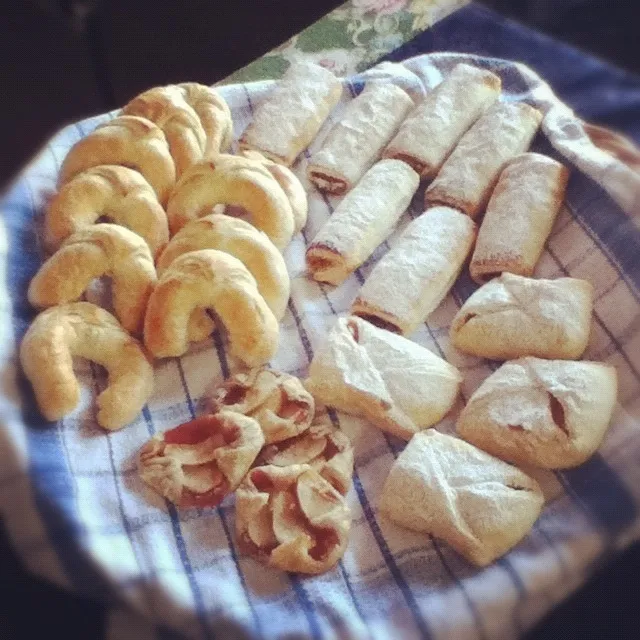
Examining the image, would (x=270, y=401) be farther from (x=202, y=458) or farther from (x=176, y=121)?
(x=176, y=121)

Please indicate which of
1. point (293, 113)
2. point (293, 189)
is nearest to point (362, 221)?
point (293, 189)

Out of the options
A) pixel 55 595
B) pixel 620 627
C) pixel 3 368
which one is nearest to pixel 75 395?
pixel 3 368

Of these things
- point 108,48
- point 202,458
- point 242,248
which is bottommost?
point 108,48

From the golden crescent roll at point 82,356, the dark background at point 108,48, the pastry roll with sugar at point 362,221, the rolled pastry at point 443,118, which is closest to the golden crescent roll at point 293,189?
the pastry roll with sugar at point 362,221

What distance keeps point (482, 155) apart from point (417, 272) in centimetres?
22

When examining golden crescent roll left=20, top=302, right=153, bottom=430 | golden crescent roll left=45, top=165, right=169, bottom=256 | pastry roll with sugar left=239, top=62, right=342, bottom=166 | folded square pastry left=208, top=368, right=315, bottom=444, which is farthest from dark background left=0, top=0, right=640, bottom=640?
folded square pastry left=208, top=368, right=315, bottom=444

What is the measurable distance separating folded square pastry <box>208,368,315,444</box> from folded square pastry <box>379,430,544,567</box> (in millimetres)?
105

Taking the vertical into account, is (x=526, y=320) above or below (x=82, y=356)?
above

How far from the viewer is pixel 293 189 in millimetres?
1020

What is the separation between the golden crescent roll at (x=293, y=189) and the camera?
3.31ft

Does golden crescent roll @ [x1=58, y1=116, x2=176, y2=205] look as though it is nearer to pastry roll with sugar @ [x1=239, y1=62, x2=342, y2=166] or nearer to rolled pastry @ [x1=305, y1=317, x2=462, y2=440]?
pastry roll with sugar @ [x1=239, y1=62, x2=342, y2=166]

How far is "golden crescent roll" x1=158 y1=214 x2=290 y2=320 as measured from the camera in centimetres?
89

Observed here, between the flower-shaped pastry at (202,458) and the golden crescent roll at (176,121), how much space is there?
1.15 ft

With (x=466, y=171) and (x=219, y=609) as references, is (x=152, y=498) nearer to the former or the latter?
(x=219, y=609)
